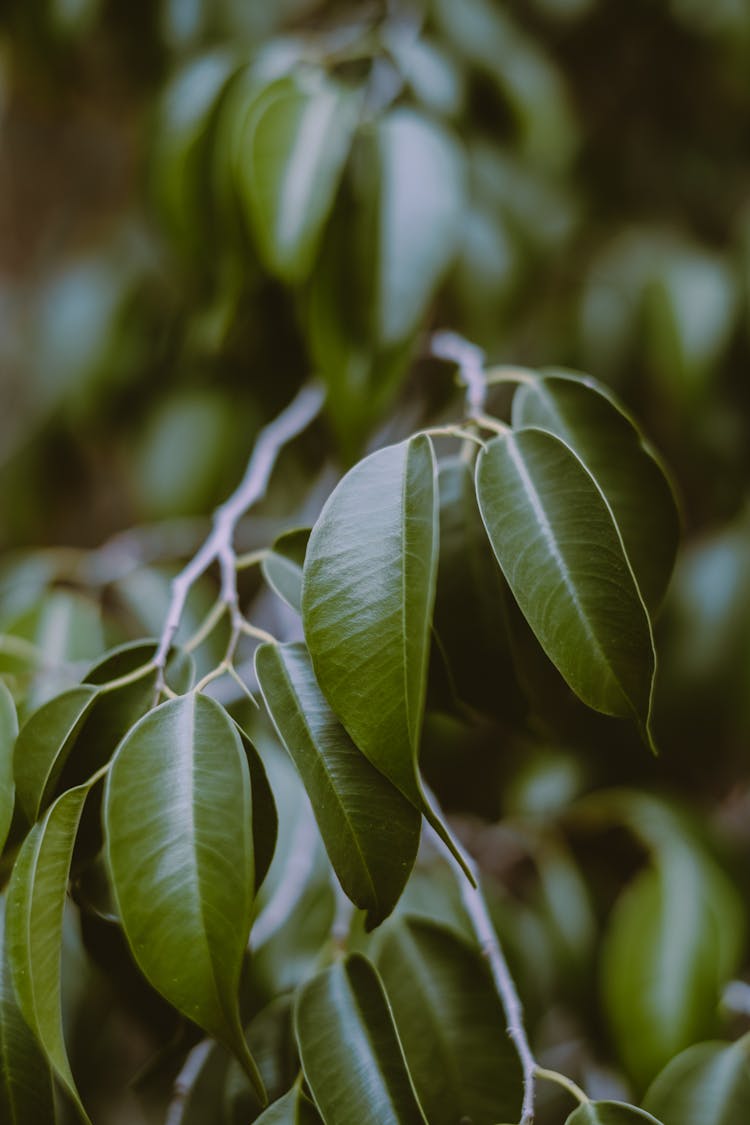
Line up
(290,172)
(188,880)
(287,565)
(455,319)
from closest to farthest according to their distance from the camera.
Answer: (188,880)
(287,565)
(290,172)
(455,319)

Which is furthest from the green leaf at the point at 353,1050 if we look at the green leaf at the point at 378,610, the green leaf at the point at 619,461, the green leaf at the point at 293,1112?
the green leaf at the point at 619,461

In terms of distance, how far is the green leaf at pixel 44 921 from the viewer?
395mm

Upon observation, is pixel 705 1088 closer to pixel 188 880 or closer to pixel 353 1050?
pixel 353 1050

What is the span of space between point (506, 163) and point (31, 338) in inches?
24.2

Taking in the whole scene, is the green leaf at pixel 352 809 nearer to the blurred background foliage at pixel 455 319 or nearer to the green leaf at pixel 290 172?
the blurred background foliage at pixel 455 319

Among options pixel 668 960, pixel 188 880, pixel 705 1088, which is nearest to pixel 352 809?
pixel 188 880

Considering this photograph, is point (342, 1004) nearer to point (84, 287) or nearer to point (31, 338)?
point (84, 287)

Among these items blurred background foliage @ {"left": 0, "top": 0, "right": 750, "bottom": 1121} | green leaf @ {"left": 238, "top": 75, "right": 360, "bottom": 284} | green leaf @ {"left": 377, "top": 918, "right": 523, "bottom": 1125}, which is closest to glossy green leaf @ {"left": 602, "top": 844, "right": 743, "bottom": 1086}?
blurred background foliage @ {"left": 0, "top": 0, "right": 750, "bottom": 1121}

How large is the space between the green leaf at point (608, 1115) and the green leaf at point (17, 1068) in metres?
0.23

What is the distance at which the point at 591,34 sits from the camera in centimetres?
118

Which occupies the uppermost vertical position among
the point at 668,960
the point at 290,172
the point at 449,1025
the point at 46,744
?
the point at 290,172

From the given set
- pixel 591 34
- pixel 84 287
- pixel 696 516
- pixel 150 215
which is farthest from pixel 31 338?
pixel 696 516

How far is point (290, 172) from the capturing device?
0.70 metres

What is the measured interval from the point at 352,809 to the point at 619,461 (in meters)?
0.24
